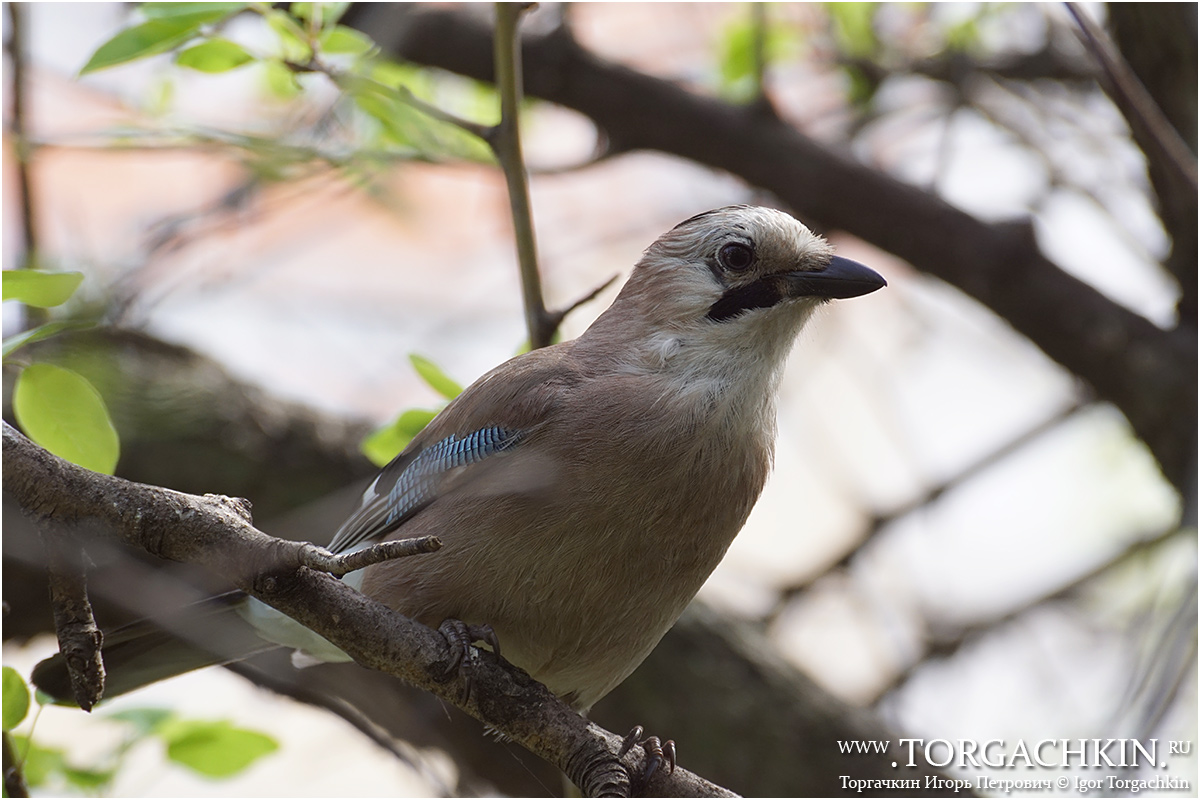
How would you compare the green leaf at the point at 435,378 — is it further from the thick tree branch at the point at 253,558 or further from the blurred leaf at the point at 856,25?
the blurred leaf at the point at 856,25

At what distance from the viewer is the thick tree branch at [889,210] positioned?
217 inches

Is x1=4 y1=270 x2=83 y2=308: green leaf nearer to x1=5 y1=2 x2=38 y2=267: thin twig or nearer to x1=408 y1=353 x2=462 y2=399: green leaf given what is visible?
x1=408 y1=353 x2=462 y2=399: green leaf

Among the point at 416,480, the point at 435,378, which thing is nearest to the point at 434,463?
the point at 416,480

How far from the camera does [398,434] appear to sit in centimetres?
310

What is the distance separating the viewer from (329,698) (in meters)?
3.82

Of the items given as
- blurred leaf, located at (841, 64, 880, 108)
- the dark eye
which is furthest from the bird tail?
blurred leaf, located at (841, 64, 880, 108)

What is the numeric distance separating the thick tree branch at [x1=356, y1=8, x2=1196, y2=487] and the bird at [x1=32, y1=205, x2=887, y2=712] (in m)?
2.24

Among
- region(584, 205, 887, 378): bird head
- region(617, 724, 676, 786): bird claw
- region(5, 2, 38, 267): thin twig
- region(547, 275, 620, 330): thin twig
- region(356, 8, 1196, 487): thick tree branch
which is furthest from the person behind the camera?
region(356, 8, 1196, 487): thick tree branch

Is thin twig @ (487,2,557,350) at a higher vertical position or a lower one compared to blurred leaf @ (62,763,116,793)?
higher

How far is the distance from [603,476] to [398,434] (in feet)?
2.05

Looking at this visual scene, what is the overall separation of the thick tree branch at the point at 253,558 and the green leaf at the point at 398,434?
72 cm

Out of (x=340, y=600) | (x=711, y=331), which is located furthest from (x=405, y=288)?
(x=340, y=600)

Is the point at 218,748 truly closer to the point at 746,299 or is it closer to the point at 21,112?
the point at 746,299

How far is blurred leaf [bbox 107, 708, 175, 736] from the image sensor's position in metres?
3.06
